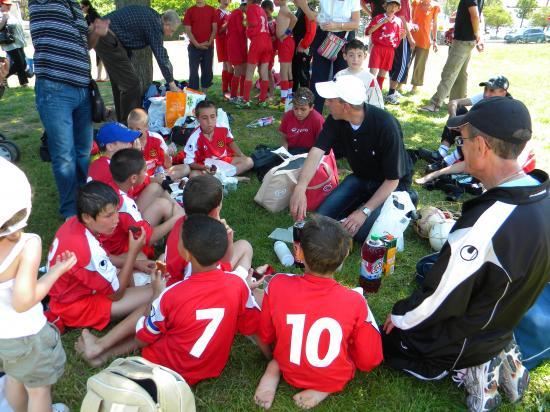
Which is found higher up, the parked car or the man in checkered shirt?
the man in checkered shirt

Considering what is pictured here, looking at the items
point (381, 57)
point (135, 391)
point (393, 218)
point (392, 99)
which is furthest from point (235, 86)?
point (135, 391)

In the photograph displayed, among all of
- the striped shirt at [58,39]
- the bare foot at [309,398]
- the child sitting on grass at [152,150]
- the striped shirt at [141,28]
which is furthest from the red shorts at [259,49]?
the bare foot at [309,398]

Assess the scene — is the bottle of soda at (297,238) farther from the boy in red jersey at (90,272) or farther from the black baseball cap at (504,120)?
the black baseball cap at (504,120)

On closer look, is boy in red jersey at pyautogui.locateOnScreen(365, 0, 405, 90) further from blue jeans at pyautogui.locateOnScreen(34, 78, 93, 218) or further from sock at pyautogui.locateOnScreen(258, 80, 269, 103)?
blue jeans at pyautogui.locateOnScreen(34, 78, 93, 218)

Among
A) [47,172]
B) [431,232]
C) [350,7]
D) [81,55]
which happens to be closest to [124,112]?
[47,172]

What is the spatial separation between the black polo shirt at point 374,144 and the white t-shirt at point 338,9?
2.98 metres

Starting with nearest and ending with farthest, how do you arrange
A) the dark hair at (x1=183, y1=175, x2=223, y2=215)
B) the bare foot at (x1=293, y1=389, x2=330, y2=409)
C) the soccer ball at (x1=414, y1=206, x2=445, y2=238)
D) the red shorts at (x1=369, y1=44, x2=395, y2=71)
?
the bare foot at (x1=293, y1=389, x2=330, y2=409) → the dark hair at (x1=183, y1=175, x2=223, y2=215) → the soccer ball at (x1=414, y1=206, x2=445, y2=238) → the red shorts at (x1=369, y1=44, x2=395, y2=71)

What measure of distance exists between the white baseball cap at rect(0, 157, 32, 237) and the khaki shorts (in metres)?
0.53

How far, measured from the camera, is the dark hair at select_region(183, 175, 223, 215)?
2.89 metres

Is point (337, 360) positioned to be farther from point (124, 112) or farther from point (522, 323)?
point (124, 112)

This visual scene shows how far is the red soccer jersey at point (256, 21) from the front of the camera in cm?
783

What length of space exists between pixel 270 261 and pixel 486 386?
6.10 feet

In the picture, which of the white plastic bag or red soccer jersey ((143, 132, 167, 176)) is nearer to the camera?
the white plastic bag

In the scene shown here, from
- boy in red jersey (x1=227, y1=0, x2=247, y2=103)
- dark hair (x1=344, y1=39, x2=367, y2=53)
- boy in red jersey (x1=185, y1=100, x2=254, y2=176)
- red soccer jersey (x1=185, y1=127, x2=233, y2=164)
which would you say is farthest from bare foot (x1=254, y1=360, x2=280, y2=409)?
boy in red jersey (x1=227, y1=0, x2=247, y2=103)
